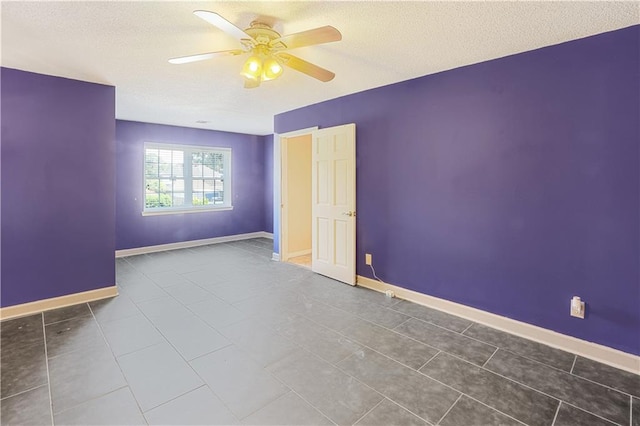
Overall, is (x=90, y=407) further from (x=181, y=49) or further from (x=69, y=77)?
(x=69, y=77)

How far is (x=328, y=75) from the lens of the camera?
2.52 m

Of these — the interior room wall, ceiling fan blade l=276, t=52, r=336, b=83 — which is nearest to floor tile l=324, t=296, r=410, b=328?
ceiling fan blade l=276, t=52, r=336, b=83

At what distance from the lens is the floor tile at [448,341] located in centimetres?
238

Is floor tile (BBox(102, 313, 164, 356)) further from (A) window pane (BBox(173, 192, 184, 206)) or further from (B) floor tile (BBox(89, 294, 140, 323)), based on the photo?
(A) window pane (BBox(173, 192, 184, 206))

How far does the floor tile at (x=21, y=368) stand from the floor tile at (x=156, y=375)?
1.56ft

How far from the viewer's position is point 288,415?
173cm

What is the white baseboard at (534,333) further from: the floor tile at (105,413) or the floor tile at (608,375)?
the floor tile at (105,413)

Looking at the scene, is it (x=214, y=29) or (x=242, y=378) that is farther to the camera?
(x=214, y=29)

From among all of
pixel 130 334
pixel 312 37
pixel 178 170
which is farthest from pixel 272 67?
pixel 178 170

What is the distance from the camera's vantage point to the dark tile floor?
5.77ft

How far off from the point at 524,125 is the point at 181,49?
3.00 metres

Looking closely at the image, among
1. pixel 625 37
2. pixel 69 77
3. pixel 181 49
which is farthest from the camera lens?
pixel 69 77

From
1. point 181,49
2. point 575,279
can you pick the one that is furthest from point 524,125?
point 181,49

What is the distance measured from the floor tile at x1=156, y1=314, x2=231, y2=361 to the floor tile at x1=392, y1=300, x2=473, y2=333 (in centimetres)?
179
